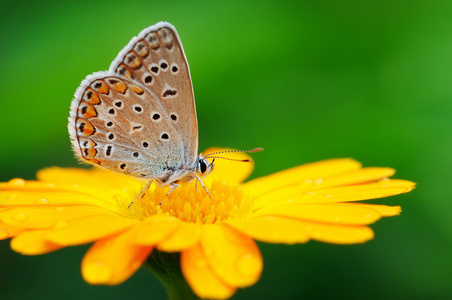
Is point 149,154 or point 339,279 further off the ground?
point 149,154

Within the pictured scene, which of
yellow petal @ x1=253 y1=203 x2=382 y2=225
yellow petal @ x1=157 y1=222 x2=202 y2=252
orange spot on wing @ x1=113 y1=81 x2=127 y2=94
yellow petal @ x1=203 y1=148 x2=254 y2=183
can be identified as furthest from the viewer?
yellow petal @ x1=203 y1=148 x2=254 y2=183

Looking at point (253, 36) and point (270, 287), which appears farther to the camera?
point (270, 287)

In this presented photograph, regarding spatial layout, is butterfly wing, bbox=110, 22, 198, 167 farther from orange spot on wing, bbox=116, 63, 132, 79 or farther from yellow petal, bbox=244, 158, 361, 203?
yellow petal, bbox=244, 158, 361, 203

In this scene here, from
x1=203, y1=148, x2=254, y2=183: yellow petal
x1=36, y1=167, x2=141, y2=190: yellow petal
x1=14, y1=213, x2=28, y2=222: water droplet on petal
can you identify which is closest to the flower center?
x1=36, y1=167, x2=141, y2=190: yellow petal

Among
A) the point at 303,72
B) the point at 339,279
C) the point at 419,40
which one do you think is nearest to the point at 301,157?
the point at 303,72

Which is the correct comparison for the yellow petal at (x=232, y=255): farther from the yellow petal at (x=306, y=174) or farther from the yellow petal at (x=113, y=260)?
the yellow petal at (x=306, y=174)

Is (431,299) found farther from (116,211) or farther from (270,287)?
(116,211)

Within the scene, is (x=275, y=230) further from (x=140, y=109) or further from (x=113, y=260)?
(x=140, y=109)
